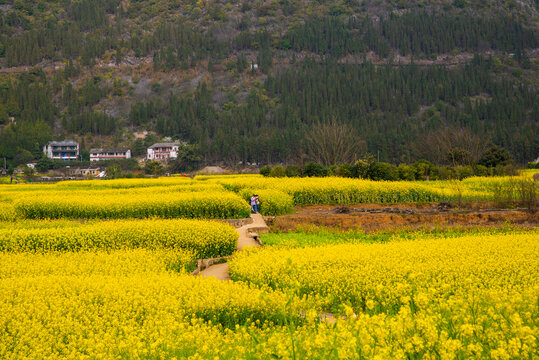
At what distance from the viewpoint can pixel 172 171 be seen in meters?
99.6

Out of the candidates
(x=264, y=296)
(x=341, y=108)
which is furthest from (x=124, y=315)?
(x=341, y=108)

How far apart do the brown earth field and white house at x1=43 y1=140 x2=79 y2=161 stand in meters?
117

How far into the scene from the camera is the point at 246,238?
17016 millimetres

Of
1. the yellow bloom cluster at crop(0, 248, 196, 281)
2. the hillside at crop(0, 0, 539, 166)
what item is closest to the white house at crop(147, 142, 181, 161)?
the hillside at crop(0, 0, 539, 166)

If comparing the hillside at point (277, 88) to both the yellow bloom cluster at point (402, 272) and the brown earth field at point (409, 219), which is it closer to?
the brown earth field at point (409, 219)

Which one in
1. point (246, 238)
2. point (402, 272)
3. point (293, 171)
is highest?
point (402, 272)

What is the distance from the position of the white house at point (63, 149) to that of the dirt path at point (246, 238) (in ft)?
384

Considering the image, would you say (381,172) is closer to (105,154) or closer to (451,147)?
(451,147)

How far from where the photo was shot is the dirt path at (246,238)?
12655 millimetres

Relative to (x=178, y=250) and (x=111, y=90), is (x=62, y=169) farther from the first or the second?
(x=178, y=250)

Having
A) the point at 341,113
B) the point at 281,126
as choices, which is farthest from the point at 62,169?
the point at 341,113

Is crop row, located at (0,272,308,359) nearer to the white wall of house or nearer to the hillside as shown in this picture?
the hillside

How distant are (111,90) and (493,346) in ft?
578

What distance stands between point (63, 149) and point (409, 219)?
123m
